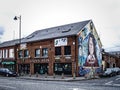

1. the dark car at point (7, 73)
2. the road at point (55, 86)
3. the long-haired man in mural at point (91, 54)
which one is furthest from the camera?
the long-haired man in mural at point (91, 54)

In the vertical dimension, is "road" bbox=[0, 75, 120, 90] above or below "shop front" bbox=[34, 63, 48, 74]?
below

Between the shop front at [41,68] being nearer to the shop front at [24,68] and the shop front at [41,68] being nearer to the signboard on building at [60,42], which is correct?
the shop front at [24,68]

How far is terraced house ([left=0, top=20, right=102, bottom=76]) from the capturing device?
39.5 meters

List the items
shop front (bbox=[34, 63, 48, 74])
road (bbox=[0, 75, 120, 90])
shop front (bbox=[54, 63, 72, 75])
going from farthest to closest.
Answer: shop front (bbox=[34, 63, 48, 74])
shop front (bbox=[54, 63, 72, 75])
road (bbox=[0, 75, 120, 90])

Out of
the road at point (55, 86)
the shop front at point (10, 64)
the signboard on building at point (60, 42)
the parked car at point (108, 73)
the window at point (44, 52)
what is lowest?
the road at point (55, 86)

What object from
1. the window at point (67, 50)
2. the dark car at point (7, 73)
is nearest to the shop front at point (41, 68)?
the dark car at point (7, 73)

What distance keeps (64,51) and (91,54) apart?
5.47 m

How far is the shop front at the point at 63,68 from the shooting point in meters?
39.7

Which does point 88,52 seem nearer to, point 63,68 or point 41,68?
point 63,68

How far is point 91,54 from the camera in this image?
4303 centimetres

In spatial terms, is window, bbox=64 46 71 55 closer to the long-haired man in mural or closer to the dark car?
the long-haired man in mural

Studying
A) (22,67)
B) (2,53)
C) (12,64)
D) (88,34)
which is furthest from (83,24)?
(2,53)

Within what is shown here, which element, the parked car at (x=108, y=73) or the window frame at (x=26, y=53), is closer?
the parked car at (x=108, y=73)

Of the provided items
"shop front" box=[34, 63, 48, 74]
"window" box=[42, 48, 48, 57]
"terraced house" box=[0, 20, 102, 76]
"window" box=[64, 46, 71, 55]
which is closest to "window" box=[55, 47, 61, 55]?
"terraced house" box=[0, 20, 102, 76]
